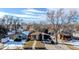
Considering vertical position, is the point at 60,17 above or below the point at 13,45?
above

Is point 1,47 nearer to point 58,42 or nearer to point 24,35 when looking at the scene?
point 24,35

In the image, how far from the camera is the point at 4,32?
2494 millimetres

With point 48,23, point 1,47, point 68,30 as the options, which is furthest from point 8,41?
point 68,30

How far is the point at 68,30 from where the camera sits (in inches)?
98.9

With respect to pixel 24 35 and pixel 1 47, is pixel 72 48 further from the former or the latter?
pixel 1 47

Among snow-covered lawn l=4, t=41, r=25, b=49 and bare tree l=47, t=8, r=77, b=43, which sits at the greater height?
bare tree l=47, t=8, r=77, b=43

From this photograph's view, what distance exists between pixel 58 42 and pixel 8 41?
534 millimetres

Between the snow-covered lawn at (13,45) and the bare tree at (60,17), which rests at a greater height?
the bare tree at (60,17)
